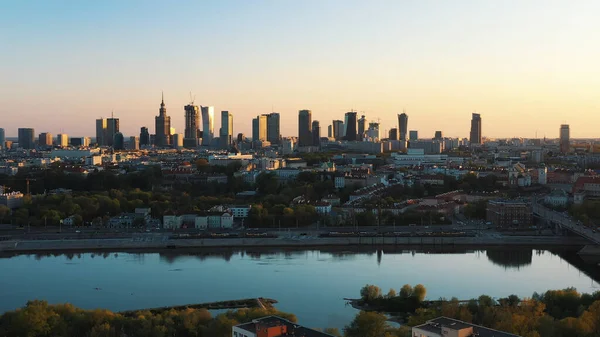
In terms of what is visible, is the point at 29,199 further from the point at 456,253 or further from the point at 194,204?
the point at 456,253

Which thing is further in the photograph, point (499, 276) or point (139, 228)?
point (139, 228)

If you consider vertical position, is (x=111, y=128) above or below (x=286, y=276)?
above

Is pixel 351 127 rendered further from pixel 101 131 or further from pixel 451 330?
pixel 451 330

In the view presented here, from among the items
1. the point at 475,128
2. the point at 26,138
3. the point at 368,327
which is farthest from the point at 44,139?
the point at 368,327

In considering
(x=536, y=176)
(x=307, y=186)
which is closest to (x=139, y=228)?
(x=307, y=186)

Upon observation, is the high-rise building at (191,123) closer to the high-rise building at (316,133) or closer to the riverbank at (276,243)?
the high-rise building at (316,133)

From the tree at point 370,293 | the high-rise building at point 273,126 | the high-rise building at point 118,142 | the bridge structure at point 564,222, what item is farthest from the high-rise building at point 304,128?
the tree at point 370,293
